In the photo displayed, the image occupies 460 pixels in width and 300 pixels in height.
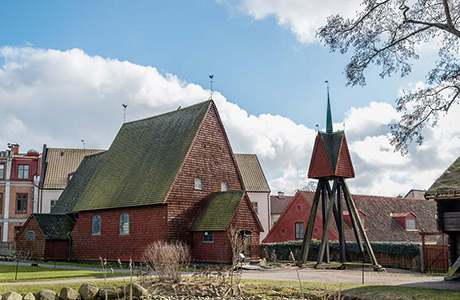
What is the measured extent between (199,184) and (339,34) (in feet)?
46.8

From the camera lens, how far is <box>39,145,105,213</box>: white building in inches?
2003

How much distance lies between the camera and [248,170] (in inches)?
2154

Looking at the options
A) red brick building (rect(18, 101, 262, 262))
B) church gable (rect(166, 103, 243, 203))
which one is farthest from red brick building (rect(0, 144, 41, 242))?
church gable (rect(166, 103, 243, 203))

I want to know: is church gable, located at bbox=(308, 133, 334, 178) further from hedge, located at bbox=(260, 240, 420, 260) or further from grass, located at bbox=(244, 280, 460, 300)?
grass, located at bbox=(244, 280, 460, 300)

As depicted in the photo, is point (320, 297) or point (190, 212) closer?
point (320, 297)

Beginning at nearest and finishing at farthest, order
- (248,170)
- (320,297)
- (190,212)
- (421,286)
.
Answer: (320,297) → (421,286) → (190,212) → (248,170)

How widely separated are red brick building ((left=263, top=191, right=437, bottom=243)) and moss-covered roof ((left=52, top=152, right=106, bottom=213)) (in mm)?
15942

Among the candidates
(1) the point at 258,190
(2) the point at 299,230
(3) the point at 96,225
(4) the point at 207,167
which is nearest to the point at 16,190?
(3) the point at 96,225

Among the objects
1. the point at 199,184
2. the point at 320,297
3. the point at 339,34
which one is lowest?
the point at 320,297

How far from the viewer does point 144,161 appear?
33.2m

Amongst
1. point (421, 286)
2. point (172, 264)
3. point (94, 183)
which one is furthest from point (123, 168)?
point (421, 286)

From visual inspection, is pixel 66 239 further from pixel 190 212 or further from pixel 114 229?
pixel 190 212

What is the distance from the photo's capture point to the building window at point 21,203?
50.8m

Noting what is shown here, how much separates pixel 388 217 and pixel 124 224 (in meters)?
23.5
